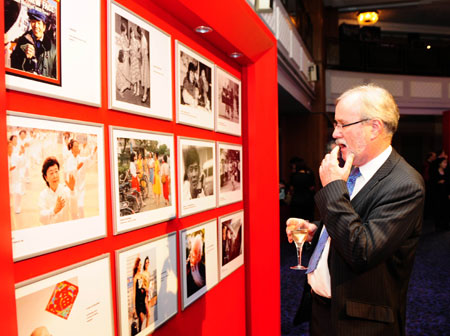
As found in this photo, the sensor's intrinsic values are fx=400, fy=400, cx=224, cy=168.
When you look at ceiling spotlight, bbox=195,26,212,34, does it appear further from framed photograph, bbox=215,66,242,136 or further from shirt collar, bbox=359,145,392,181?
shirt collar, bbox=359,145,392,181

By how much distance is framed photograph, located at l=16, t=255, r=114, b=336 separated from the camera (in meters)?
1.20

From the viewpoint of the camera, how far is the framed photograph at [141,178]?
1.59m

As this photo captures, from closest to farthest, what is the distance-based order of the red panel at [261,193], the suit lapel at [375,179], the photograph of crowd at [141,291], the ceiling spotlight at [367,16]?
the suit lapel at [375,179], the photograph of crowd at [141,291], the red panel at [261,193], the ceiling spotlight at [367,16]

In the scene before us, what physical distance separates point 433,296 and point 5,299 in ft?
14.9

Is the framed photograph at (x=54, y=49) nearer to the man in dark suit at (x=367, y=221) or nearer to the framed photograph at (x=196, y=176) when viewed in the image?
the framed photograph at (x=196, y=176)

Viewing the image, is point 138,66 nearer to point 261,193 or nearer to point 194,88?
point 194,88

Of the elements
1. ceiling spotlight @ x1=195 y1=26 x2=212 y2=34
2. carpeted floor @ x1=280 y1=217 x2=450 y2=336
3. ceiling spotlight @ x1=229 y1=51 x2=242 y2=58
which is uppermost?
ceiling spotlight @ x1=195 y1=26 x2=212 y2=34

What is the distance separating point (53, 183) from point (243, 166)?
1.77 m

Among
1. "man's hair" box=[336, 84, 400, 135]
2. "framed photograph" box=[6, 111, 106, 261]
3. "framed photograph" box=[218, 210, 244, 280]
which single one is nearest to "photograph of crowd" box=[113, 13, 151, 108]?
"framed photograph" box=[6, 111, 106, 261]

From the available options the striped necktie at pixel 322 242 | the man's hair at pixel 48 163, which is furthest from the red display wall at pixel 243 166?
the striped necktie at pixel 322 242

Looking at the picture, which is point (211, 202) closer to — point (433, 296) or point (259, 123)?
point (259, 123)

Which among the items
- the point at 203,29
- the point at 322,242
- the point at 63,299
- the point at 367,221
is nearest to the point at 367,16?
the point at 203,29

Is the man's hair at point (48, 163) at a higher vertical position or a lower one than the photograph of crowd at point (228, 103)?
lower

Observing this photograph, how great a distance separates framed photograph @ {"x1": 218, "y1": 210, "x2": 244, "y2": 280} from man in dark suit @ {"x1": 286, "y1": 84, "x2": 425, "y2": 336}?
3.00 ft
